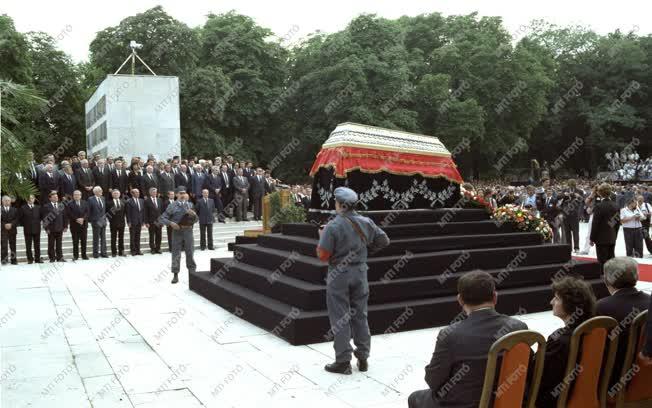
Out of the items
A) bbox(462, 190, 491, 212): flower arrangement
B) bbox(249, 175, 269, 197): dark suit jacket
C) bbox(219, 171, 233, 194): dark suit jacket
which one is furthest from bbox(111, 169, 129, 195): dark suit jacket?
bbox(462, 190, 491, 212): flower arrangement

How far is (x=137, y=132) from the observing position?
24.8m

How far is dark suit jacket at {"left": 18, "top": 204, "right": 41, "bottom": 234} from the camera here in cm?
1579

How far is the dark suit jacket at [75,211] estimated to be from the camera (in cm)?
1675

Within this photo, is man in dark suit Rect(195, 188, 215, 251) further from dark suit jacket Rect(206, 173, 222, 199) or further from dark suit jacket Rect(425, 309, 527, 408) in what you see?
dark suit jacket Rect(425, 309, 527, 408)

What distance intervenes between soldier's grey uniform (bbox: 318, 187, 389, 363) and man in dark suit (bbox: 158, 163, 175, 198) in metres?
13.7

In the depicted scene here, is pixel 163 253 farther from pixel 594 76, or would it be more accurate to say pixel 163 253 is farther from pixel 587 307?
pixel 594 76

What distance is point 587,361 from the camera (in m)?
4.21

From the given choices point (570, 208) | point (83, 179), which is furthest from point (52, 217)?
point (570, 208)

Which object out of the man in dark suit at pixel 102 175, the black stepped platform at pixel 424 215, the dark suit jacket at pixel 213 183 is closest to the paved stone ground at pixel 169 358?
the black stepped platform at pixel 424 215

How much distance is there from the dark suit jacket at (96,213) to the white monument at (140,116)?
8061 millimetres

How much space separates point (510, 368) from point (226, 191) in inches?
772

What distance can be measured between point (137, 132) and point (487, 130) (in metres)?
27.8

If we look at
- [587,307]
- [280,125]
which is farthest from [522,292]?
[280,125]

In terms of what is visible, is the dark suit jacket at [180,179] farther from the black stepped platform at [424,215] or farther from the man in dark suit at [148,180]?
the black stepped platform at [424,215]
